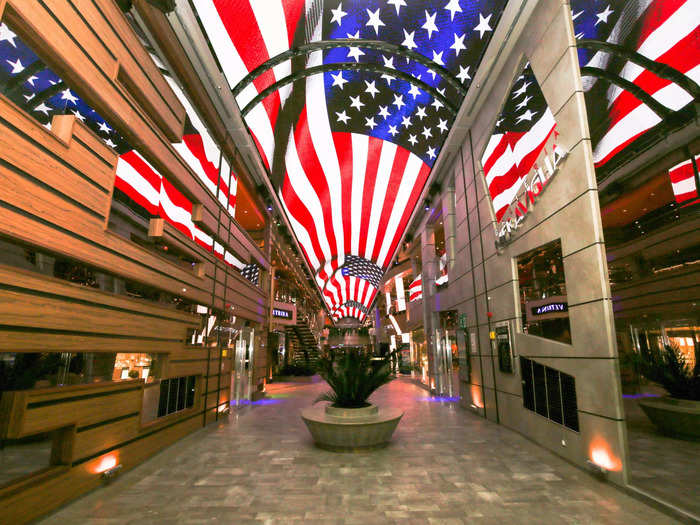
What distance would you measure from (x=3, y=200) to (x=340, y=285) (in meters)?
33.5

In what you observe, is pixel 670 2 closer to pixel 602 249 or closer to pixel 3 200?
pixel 602 249

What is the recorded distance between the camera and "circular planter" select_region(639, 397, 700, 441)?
5055 mm

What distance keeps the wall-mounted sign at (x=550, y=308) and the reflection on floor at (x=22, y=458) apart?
6516 millimetres

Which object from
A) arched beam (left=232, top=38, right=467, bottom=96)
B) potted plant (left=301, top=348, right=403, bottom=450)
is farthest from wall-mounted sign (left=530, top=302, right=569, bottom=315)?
arched beam (left=232, top=38, right=467, bottom=96)

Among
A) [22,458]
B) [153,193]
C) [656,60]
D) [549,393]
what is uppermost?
[656,60]

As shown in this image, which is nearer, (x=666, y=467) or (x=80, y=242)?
(x=80, y=242)

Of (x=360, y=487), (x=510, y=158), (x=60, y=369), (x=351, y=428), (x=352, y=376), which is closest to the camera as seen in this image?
(x=360, y=487)

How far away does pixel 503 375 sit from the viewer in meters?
6.87

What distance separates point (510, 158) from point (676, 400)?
4878 mm

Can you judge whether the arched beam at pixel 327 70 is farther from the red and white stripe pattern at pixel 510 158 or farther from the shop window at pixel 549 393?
the shop window at pixel 549 393

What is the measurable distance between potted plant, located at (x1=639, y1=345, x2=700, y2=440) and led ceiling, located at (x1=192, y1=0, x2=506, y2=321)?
6.36 meters

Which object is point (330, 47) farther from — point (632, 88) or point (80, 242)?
point (632, 88)

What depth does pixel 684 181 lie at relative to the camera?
20.8ft

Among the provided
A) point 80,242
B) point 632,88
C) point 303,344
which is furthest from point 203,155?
point 303,344
